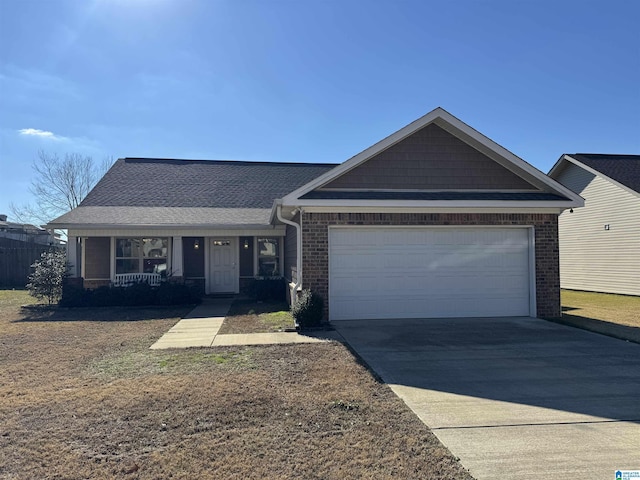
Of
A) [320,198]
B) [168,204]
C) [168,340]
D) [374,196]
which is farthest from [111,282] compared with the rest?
[374,196]

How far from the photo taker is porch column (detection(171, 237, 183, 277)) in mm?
13594

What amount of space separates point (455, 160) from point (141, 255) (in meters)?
10.8

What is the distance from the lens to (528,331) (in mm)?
8352

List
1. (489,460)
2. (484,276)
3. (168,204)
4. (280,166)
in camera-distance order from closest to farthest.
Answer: (489,460) < (484,276) < (168,204) < (280,166)

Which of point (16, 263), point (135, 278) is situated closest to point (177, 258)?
point (135, 278)

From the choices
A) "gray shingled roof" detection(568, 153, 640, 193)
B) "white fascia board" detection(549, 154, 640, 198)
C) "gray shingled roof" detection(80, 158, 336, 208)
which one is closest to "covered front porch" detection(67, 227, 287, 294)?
"gray shingled roof" detection(80, 158, 336, 208)

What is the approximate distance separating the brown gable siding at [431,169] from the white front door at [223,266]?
702 centimetres

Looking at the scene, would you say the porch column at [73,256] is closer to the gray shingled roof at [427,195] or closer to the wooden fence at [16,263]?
the wooden fence at [16,263]

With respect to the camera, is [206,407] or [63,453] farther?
[206,407]

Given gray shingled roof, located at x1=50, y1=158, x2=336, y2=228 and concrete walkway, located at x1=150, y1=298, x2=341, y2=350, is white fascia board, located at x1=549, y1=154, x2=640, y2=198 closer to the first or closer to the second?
gray shingled roof, located at x1=50, y1=158, x2=336, y2=228

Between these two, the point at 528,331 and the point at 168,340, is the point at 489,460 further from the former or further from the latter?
the point at 168,340

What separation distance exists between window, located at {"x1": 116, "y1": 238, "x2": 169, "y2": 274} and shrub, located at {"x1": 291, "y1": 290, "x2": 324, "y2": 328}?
7.66 metres

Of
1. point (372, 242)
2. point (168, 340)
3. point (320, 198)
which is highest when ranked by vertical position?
point (320, 198)

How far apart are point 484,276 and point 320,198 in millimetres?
4382
